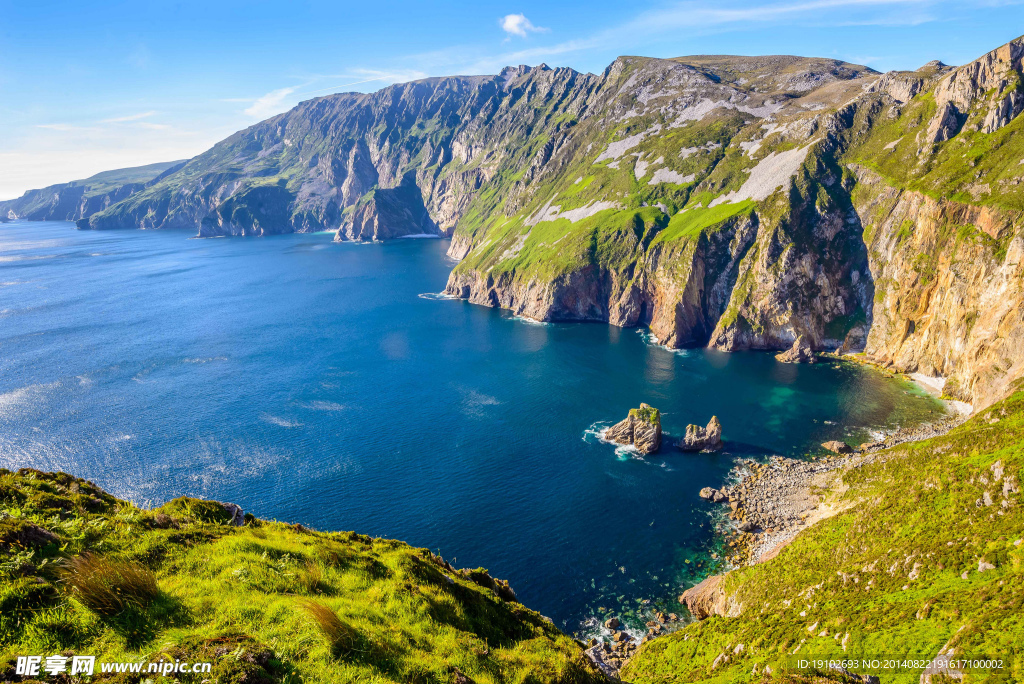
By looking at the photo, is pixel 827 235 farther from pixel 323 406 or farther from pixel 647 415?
pixel 323 406

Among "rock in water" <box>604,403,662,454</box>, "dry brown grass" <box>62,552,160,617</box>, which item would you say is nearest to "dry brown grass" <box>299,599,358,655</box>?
"dry brown grass" <box>62,552,160,617</box>

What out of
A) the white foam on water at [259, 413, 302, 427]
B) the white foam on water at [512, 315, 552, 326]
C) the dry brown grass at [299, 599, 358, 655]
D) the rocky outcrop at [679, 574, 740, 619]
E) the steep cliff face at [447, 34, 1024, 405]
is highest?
the steep cliff face at [447, 34, 1024, 405]

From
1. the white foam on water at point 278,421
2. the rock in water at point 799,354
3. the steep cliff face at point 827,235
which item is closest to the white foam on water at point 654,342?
the steep cliff face at point 827,235

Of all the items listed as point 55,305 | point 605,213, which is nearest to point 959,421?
point 605,213

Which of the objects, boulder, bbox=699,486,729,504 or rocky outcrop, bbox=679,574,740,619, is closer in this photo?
rocky outcrop, bbox=679,574,740,619

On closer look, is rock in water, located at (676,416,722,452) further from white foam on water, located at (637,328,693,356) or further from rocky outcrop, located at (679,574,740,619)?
white foam on water, located at (637,328,693,356)

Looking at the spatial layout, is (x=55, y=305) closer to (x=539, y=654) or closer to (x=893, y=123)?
(x=539, y=654)
